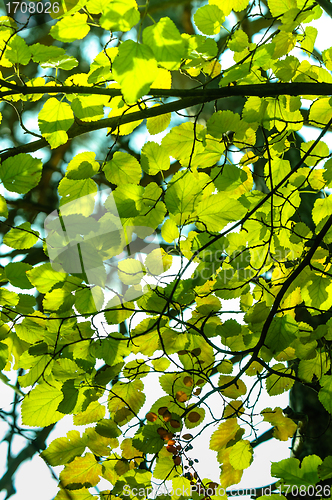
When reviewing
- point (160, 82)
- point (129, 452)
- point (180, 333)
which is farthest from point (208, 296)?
point (160, 82)

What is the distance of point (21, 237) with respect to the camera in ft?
2.34

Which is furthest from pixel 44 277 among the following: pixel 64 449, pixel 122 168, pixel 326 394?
pixel 326 394

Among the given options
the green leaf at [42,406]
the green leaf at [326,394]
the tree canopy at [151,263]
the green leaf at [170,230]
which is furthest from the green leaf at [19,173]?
the green leaf at [326,394]

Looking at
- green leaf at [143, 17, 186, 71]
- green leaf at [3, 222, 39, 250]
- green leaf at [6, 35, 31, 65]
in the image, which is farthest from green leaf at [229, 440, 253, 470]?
green leaf at [6, 35, 31, 65]

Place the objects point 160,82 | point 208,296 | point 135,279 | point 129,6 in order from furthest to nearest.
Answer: point 208,296, point 135,279, point 160,82, point 129,6

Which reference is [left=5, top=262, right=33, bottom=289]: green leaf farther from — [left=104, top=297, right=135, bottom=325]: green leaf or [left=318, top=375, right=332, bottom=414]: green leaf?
[left=318, top=375, right=332, bottom=414]: green leaf

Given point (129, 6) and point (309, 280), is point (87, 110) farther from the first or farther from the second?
point (309, 280)

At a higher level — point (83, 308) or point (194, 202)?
point (194, 202)

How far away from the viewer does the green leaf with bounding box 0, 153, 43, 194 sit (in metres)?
0.59

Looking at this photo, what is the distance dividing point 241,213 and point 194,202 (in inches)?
4.0

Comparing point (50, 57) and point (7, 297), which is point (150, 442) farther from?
point (50, 57)

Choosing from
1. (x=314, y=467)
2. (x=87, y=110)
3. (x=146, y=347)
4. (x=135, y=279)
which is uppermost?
(x=87, y=110)

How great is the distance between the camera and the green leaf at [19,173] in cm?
59

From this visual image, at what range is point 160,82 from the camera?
60 centimetres
